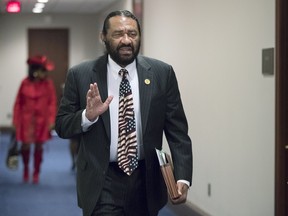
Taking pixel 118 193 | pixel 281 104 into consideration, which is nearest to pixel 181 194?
pixel 118 193

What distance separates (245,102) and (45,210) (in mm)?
2589

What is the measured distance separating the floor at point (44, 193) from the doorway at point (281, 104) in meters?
2.35

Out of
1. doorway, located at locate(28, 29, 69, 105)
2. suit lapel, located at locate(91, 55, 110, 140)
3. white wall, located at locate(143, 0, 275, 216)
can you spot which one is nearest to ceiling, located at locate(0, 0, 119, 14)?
doorway, located at locate(28, 29, 69, 105)

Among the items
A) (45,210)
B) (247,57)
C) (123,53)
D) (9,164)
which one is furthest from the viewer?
(9,164)

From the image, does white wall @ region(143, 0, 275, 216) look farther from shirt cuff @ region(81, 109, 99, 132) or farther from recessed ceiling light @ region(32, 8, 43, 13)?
recessed ceiling light @ region(32, 8, 43, 13)

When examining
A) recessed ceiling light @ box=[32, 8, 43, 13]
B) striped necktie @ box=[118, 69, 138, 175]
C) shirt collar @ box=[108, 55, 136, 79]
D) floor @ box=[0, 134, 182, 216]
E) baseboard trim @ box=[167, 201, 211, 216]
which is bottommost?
floor @ box=[0, 134, 182, 216]

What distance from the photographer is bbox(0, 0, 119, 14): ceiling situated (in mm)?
11469

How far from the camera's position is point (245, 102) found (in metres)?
4.08

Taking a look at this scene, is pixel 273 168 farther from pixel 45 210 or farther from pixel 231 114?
pixel 45 210

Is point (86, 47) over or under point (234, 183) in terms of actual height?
over

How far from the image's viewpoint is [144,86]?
2.67m

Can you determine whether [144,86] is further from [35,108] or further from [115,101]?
[35,108]

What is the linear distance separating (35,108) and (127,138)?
4935mm

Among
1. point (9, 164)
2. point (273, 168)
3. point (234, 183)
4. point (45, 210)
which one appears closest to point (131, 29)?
point (273, 168)
